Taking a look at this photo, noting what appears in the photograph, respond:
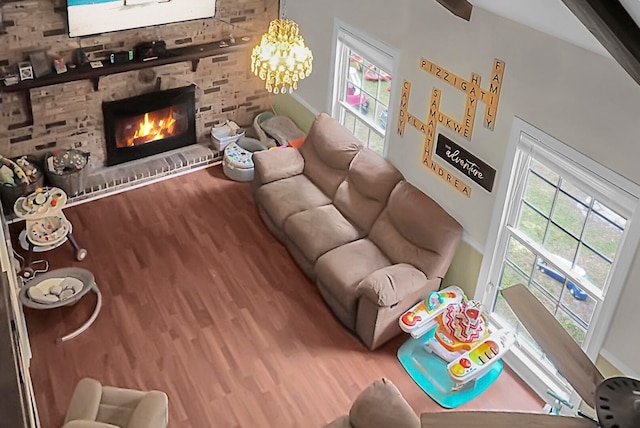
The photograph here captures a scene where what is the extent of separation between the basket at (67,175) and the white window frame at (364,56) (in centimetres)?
265

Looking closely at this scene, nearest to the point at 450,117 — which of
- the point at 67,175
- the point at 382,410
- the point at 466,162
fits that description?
the point at 466,162

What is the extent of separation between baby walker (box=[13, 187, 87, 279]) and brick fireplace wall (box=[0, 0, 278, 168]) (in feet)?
3.06

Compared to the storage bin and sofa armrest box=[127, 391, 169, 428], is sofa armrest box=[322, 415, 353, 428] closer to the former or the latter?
sofa armrest box=[127, 391, 169, 428]

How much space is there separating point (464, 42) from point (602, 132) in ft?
4.64

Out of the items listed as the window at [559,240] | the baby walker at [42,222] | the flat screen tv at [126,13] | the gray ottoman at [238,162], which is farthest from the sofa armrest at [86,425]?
the flat screen tv at [126,13]

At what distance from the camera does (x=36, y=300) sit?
540 centimetres

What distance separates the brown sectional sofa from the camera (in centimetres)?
546

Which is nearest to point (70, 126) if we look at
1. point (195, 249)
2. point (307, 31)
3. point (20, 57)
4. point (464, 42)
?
point (20, 57)

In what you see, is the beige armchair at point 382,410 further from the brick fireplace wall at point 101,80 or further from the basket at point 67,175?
the brick fireplace wall at point 101,80

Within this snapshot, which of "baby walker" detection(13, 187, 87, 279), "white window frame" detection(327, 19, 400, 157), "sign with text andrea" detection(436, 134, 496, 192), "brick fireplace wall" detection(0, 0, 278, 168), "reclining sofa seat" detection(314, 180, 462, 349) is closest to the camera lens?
"sign with text andrea" detection(436, 134, 496, 192)

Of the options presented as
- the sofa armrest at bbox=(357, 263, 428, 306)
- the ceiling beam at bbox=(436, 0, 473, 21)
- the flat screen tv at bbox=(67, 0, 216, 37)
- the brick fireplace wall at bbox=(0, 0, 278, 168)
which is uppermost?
A: the ceiling beam at bbox=(436, 0, 473, 21)

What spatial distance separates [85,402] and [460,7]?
3813 mm

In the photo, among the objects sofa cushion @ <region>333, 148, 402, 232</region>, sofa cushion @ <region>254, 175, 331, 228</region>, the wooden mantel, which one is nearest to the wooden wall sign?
sofa cushion @ <region>333, 148, 402, 232</region>

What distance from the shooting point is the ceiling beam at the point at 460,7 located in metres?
5.00
